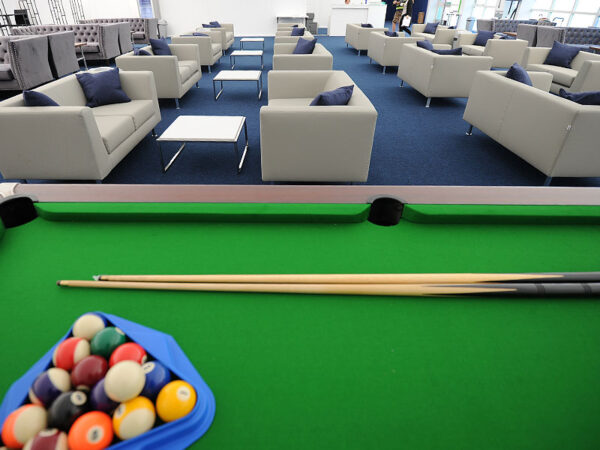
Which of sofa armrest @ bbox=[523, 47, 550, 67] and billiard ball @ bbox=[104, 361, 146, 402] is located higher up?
sofa armrest @ bbox=[523, 47, 550, 67]

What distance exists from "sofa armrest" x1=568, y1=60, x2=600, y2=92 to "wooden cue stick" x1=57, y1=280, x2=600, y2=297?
4543mm

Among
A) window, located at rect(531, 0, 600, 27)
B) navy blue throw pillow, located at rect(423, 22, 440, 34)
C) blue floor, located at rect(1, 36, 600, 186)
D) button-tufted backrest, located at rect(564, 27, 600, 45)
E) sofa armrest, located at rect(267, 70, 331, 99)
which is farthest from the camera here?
navy blue throw pillow, located at rect(423, 22, 440, 34)

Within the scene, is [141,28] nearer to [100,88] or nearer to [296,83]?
[100,88]

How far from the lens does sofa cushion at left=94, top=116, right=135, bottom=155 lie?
8.56 feet

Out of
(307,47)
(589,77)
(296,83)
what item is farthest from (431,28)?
(296,83)

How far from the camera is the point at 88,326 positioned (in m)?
0.67

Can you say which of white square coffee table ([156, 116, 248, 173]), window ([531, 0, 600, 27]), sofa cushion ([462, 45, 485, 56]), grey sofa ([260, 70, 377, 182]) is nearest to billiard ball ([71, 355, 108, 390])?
grey sofa ([260, 70, 377, 182])

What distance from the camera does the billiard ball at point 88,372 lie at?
59 cm

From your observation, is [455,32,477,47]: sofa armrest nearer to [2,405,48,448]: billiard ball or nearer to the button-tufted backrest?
the button-tufted backrest

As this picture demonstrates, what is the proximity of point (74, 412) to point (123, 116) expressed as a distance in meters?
2.91

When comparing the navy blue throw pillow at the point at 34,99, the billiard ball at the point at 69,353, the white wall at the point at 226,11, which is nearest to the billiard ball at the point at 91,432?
the billiard ball at the point at 69,353

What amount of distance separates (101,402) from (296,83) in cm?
335

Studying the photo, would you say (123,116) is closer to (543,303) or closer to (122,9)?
(543,303)

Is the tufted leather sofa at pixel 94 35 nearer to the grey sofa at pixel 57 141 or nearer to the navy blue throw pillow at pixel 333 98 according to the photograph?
the grey sofa at pixel 57 141
